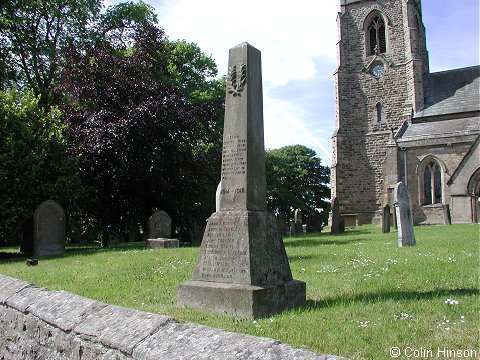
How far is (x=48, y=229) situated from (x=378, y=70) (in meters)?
26.0

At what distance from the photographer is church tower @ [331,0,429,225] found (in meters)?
31.5

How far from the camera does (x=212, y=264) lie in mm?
5336

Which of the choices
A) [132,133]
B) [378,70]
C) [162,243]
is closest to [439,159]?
[378,70]

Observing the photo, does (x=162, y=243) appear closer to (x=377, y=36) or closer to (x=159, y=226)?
(x=159, y=226)

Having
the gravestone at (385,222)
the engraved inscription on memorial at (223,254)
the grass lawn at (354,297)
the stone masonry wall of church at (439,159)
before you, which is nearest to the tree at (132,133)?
the gravestone at (385,222)

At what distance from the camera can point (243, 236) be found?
16.8 feet

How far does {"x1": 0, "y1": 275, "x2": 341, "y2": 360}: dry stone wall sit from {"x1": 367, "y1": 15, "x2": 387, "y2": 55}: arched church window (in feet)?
109

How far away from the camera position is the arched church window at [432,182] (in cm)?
2859

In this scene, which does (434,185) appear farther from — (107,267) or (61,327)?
(61,327)

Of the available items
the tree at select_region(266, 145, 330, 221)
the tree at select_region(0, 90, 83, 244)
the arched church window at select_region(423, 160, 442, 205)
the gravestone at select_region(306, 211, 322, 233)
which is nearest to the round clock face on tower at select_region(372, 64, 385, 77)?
the arched church window at select_region(423, 160, 442, 205)

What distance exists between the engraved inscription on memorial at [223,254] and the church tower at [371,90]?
2668cm

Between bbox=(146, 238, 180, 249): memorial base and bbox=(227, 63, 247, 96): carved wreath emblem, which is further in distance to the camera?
bbox=(146, 238, 180, 249): memorial base

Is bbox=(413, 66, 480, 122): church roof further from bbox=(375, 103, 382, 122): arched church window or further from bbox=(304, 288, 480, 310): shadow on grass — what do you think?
bbox=(304, 288, 480, 310): shadow on grass

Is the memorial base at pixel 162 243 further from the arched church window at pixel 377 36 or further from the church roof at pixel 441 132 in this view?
the arched church window at pixel 377 36
